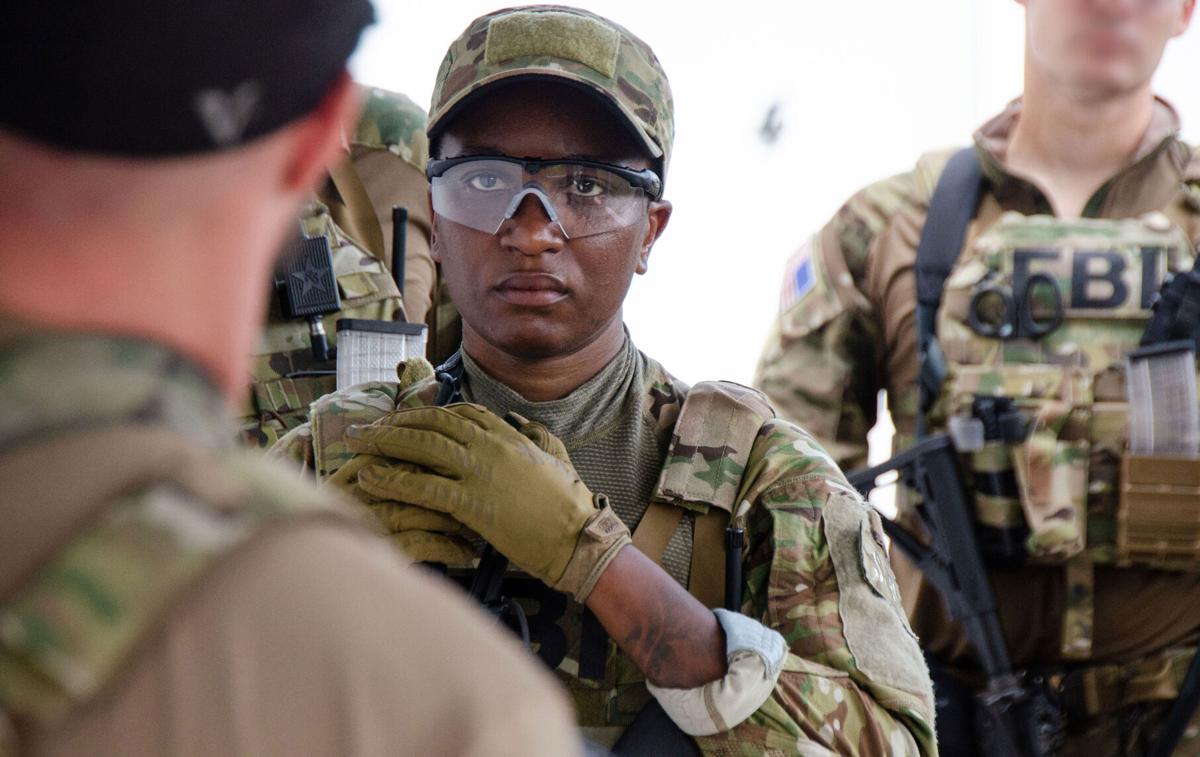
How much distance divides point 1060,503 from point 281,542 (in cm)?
301

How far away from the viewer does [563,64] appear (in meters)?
2.26

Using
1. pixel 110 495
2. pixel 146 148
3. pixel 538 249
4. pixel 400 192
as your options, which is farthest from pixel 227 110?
pixel 400 192

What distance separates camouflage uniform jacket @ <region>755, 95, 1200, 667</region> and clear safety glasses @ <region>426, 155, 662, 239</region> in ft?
5.22

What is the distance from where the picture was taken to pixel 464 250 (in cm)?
229

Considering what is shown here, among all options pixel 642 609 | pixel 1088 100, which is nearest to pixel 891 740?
pixel 642 609

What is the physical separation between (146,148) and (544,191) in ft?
4.63

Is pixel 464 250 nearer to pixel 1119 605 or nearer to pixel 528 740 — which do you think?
pixel 528 740

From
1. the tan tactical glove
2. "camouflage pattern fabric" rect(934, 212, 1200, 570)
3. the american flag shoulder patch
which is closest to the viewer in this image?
the tan tactical glove

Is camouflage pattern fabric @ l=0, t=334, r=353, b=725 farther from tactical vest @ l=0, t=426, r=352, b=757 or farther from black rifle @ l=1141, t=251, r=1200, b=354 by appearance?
black rifle @ l=1141, t=251, r=1200, b=354

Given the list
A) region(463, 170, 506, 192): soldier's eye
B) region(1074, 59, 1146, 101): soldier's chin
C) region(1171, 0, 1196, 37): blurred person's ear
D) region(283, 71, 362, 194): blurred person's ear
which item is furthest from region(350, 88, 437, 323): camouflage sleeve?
region(283, 71, 362, 194): blurred person's ear

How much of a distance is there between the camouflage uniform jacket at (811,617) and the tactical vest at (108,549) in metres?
1.30

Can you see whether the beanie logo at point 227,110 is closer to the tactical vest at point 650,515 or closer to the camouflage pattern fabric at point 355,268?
the tactical vest at point 650,515

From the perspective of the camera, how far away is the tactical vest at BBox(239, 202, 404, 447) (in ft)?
10.6

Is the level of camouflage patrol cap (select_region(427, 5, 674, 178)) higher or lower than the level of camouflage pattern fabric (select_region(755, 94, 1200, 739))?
higher
